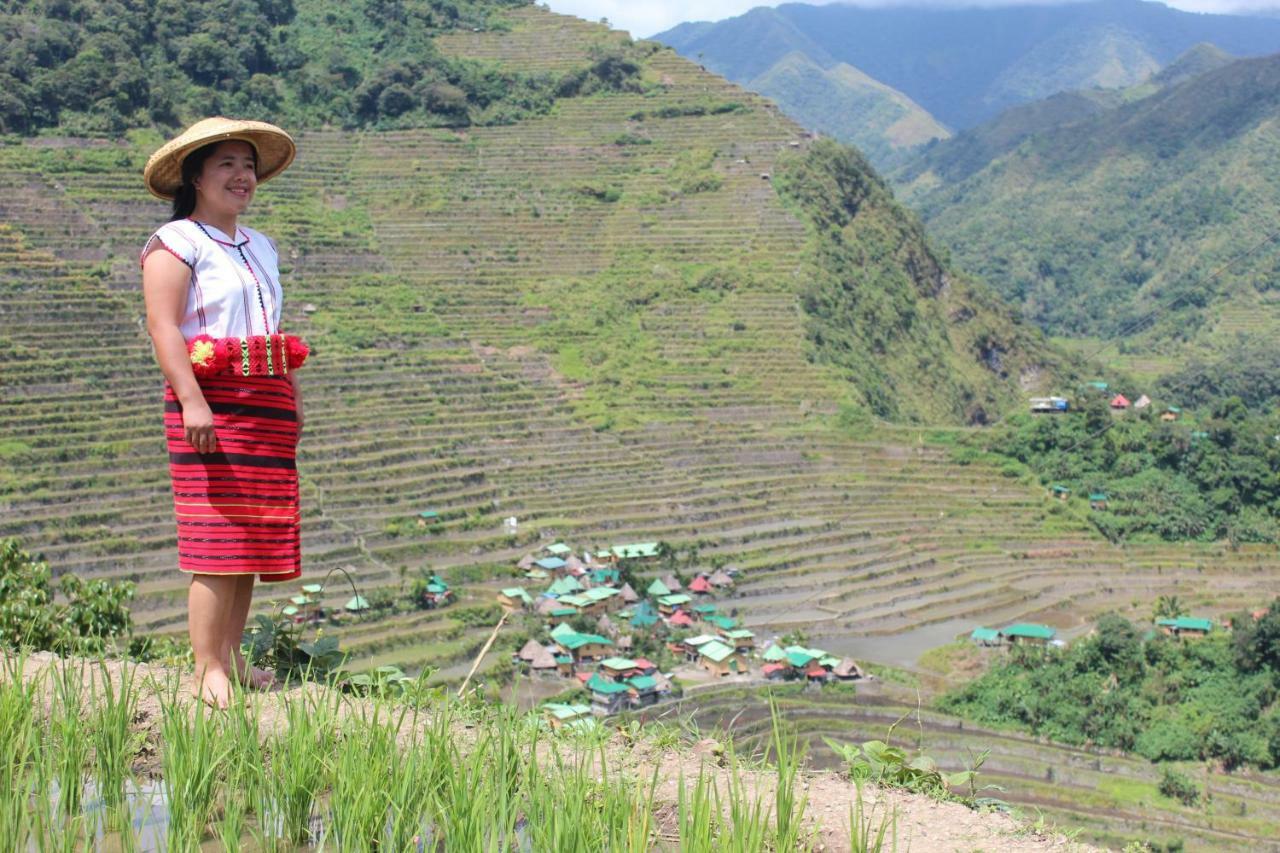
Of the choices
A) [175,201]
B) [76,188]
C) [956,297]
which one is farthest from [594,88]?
[175,201]

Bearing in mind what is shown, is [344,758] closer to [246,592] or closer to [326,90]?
[246,592]

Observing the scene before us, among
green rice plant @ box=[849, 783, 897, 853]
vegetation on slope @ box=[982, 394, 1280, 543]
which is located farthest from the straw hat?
vegetation on slope @ box=[982, 394, 1280, 543]

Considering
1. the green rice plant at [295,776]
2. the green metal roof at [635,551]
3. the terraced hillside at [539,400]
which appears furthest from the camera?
the green metal roof at [635,551]

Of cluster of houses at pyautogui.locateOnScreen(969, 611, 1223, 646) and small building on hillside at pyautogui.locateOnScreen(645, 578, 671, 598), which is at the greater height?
small building on hillside at pyautogui.locateOnScreen(645, 578, 671, 598)

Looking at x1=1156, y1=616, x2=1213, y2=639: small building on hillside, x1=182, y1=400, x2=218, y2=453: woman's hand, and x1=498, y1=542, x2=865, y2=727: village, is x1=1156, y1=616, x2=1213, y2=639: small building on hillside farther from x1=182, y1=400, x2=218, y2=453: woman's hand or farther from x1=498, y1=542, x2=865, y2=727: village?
x1=182, y1=400, x2=218, y2=453: woman's hand

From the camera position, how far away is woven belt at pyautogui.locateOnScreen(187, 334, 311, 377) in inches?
115

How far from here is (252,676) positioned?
122 inches

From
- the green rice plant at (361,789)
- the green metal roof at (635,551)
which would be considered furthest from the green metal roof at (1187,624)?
the green rice plant at (361,789)

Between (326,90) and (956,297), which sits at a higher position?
(326,90)

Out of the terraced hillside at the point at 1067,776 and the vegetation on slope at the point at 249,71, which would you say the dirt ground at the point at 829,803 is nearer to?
the terraced hillside at the point at 1067,776

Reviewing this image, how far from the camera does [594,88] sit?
4247 cm

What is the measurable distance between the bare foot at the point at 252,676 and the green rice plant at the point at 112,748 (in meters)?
0.33

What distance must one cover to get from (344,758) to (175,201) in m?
1.58

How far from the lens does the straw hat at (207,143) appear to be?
2.98 m
